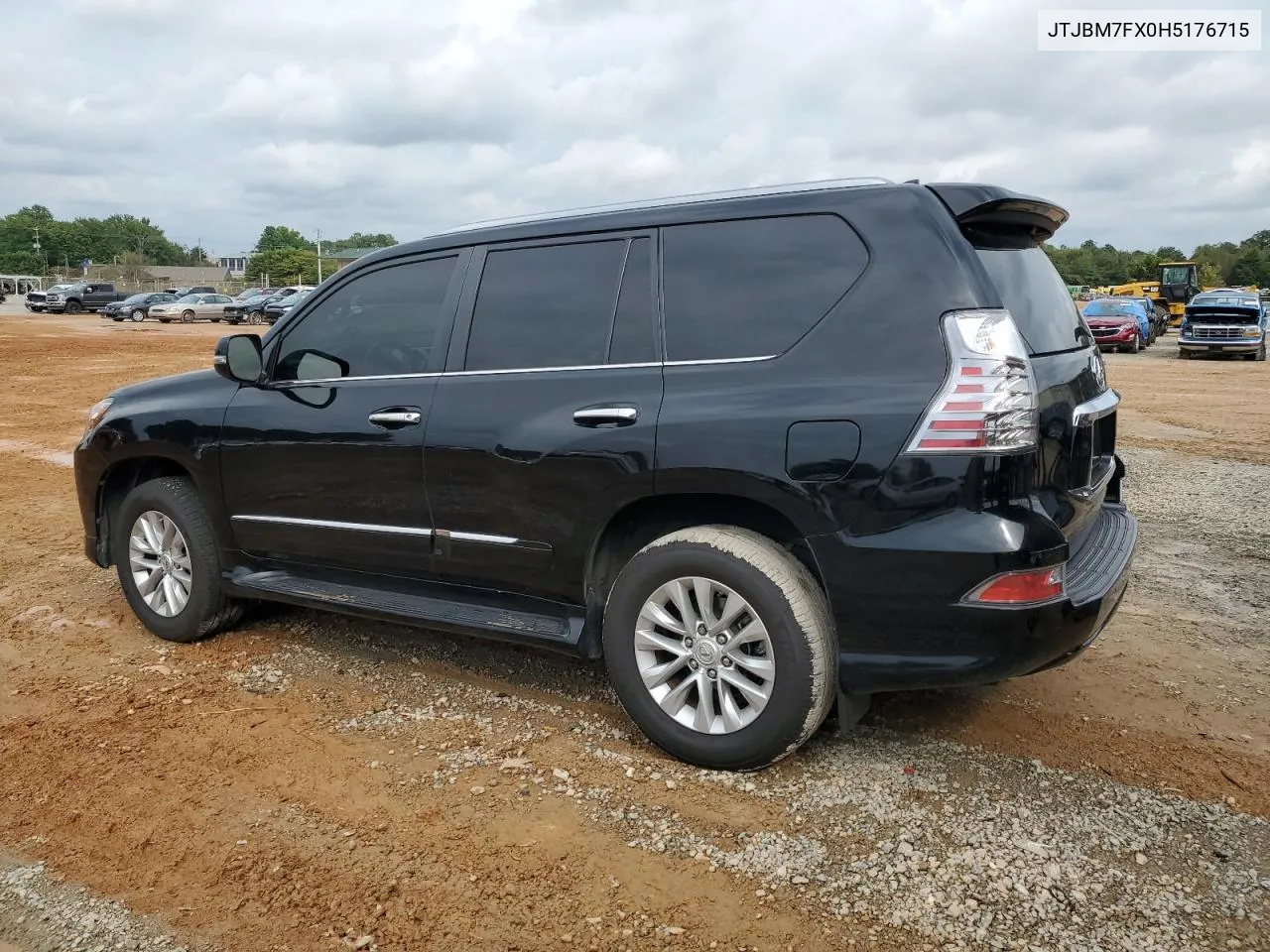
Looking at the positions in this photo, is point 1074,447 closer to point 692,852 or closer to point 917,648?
point 917,648

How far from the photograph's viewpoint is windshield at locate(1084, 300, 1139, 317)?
29.3m

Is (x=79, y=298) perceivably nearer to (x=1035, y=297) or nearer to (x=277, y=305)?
(x=277, y=305)

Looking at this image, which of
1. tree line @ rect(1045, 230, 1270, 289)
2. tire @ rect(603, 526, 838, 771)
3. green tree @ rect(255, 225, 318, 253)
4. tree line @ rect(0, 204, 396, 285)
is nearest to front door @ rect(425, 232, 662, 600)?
tire @ rect(603, 526, 838, 771)

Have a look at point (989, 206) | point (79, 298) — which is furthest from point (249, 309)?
point (989, 206)

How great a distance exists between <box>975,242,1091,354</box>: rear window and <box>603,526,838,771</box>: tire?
1.09 metres

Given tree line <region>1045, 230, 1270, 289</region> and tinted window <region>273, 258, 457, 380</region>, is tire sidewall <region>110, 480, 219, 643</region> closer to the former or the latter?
tinted window <region>273, 258, 457, 380</region>

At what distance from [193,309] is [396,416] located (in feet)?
151

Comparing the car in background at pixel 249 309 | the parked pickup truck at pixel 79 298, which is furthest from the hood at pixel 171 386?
the parked pickup truck at pixel 79 298

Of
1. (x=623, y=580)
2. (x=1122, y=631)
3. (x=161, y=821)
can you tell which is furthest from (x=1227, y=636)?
(x=161, y=821)

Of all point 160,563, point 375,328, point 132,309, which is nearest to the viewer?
point 375,328

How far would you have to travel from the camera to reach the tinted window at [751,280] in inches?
132

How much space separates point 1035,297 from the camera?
139 inches

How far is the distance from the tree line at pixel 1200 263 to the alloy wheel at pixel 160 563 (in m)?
77.9

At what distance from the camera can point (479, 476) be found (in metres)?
3.86
